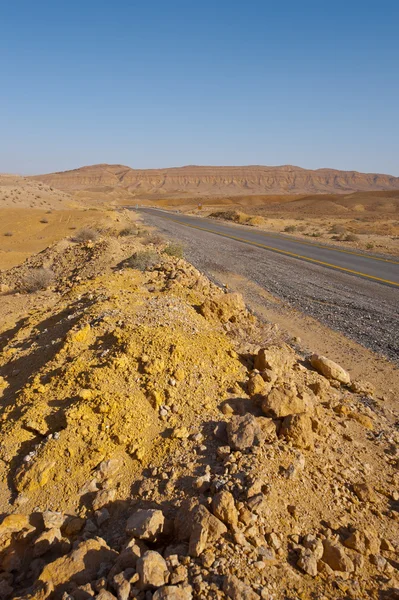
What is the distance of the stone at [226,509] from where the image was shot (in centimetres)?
232

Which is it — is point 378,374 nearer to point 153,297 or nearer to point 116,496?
point 153,297

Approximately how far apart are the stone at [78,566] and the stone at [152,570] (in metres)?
0.33

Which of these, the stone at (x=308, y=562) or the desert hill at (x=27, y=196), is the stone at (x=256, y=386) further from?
the desert hill at (x=27, y=196)

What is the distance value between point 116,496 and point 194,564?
925mm

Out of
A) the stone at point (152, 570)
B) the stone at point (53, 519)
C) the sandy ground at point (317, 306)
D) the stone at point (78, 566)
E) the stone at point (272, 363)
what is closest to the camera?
the stone at point (152, 570)

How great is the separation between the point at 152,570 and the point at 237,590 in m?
0.46


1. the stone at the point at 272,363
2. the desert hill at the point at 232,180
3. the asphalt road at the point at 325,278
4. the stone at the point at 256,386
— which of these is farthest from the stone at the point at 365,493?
the desert hill at the point at 232,180

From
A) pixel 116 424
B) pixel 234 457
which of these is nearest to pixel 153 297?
pixel 116 424

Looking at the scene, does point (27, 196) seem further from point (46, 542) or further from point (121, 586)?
point (121, 586)

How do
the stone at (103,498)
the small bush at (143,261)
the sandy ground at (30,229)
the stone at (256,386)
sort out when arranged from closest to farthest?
the stone at (103,498), the stone at (256,386), the small bush at (143,261), the sandy ground at (30,229)

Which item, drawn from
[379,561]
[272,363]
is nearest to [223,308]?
[272,363]

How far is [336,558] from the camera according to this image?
225 cm

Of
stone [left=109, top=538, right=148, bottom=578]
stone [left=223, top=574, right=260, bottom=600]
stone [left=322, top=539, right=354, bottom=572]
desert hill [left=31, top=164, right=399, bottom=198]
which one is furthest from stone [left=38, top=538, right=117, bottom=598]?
desert hill [left=31, top=164, right=399, bottom=198]

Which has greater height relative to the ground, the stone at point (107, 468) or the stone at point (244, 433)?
the stone at point (244, 433)
